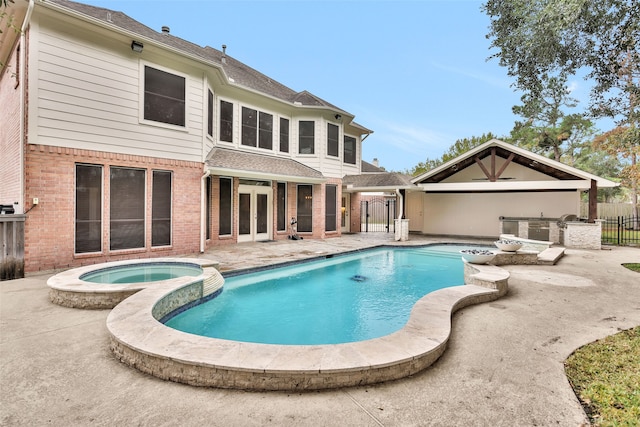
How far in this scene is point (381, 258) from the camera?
11273mm

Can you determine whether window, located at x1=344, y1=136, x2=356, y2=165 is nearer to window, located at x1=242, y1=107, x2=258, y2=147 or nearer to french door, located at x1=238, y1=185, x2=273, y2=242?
french door, located at x1=238, y1=185, x2=273, y2=242

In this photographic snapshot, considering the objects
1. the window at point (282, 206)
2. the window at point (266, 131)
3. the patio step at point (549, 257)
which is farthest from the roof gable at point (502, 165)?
the window at point (266, 131)

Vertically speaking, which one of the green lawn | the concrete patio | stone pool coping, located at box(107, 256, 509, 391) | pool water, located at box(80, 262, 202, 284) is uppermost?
pool water, located at box(80, 262, 202, 284)

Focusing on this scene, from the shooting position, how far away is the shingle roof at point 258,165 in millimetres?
10646

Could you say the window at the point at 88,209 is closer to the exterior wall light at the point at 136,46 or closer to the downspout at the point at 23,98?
the downspout at the point at 23,98

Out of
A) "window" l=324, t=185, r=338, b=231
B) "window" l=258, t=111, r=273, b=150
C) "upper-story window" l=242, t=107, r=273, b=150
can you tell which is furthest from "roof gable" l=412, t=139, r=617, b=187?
"upper-story window" l=242, t=107, r=273, b=150

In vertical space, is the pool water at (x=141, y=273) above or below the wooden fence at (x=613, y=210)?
below

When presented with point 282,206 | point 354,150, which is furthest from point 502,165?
point 282,206

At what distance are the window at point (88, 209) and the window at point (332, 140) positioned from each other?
960 cm

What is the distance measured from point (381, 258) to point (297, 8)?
3008 centimetres

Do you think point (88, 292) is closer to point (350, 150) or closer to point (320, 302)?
point (320, 302)

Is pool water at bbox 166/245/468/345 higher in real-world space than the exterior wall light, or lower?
lower

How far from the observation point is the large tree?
721 cm

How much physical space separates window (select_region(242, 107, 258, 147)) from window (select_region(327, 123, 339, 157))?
3614mm
